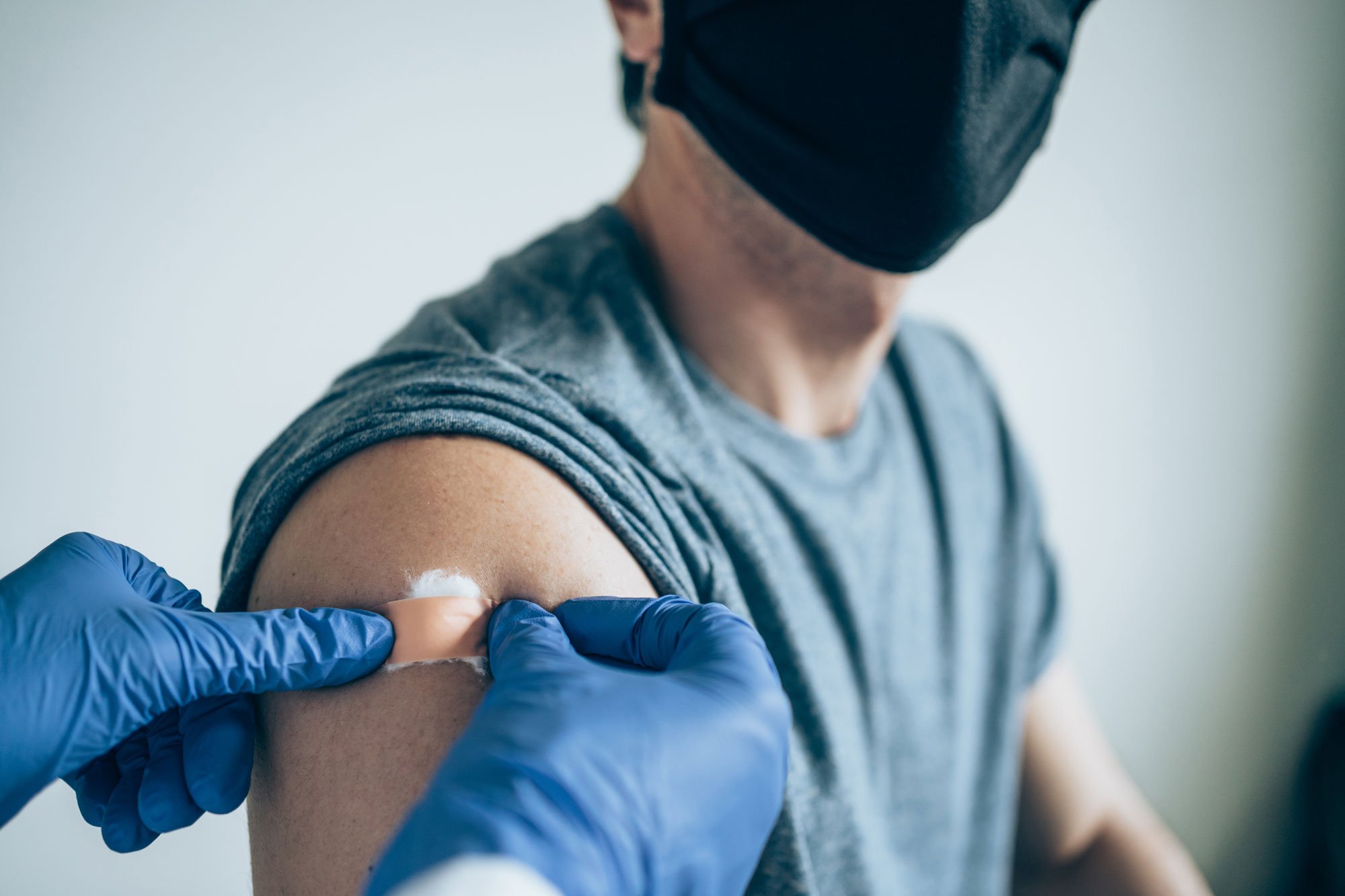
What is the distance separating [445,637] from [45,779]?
297 mm

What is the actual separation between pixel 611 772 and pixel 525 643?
129mm

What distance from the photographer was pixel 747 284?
3.20 ft

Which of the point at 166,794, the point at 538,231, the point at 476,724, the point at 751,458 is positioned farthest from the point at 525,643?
the point at 538,231

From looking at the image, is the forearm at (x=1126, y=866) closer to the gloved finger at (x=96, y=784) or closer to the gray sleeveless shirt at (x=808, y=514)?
the gray sleeveless shirt at (x=808, y=514)

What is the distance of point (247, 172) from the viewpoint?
1244mm

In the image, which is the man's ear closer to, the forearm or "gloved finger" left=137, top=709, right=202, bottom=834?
"gloved finger" left=137, top=709, right=202, bottom=834

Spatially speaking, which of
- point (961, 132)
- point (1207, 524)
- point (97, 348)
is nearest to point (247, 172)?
point (97, 348)

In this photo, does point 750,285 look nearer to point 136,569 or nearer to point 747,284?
point 747,284

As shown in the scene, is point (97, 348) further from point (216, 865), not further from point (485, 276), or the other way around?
point (216, 865)

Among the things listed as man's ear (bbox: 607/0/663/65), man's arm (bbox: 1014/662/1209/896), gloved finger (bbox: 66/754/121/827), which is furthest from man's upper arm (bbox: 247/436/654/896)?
man's arm (bbox: 1014/662/1209/896)

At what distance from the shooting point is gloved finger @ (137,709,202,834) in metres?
0.65

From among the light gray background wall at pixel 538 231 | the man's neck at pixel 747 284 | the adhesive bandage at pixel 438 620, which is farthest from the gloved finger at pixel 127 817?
the man's neck at pixel 747 284

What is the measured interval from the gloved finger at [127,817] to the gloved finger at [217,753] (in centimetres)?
7

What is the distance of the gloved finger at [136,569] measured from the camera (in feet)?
2.13
